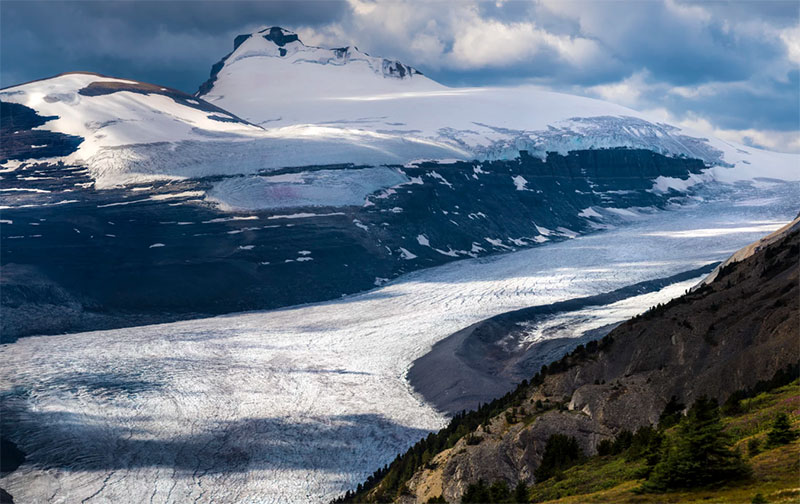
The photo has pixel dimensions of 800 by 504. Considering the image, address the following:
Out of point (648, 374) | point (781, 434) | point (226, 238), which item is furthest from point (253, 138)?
point (781, 434)

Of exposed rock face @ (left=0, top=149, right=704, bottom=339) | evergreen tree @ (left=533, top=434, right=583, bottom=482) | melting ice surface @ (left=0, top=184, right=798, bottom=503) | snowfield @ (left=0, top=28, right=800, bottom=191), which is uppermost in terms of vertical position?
snowfield @ (left=0, top=28, right=800, bottom=191)

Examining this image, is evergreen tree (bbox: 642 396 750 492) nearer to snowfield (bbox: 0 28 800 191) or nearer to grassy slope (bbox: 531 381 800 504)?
grassy slope (bbox: 531 381 800 504)

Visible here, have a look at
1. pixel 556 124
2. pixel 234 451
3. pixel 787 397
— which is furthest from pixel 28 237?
pixel 556 124

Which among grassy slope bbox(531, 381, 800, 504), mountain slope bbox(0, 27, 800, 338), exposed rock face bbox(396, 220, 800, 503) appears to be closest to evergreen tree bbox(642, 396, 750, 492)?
grassy slope bbox(531, 381, 800, 504)

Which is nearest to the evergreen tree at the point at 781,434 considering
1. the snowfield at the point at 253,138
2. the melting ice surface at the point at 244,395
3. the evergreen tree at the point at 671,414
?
the evergreen tree at the point at 671,414

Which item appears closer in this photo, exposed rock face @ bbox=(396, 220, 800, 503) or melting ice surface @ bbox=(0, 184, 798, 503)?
exposed rock face @ bbox=(396, 220, 800, 503)

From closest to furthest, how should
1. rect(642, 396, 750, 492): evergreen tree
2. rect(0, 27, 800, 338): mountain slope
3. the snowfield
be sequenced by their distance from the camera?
rect(642, 396, 750, 492): evergreen tree < rect(0, 27, 800, 338): mountain slope < the snowfield

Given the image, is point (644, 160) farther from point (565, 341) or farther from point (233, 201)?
point (565, 341)

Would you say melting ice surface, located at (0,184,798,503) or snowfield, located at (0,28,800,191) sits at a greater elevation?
snowfield, located at (0,28,800,191)
